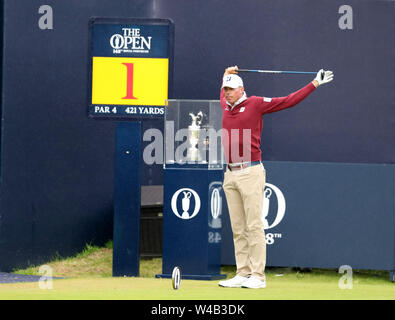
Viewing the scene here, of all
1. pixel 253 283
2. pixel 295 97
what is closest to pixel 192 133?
pixel 295 97

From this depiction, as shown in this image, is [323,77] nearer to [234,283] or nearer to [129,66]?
[234,283]

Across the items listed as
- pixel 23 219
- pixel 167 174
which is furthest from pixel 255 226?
pixel 23 219

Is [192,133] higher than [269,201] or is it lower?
higher

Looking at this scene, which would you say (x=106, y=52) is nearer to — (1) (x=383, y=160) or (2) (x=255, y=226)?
(2) (x=255, y=226)

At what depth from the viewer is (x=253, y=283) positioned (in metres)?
7.46

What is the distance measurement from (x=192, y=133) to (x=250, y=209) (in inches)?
56.4

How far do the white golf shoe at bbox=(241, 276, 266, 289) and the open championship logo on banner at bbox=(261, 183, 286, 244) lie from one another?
5.89 ft

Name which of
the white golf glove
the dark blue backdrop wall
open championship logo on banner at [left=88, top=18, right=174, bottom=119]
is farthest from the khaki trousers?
the dark blue backdrop wall

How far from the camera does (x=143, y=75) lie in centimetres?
871

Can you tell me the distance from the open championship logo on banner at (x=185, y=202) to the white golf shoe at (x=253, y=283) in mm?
1371

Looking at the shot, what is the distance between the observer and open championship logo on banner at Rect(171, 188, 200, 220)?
8680 millimetres

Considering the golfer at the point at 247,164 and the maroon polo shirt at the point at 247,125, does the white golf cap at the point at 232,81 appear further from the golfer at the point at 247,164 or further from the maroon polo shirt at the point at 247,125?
the maroon polo shirt at the point at 247,125

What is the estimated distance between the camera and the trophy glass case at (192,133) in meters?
8.69

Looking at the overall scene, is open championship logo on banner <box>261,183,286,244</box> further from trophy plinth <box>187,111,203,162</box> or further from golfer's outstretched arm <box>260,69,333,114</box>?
golfer's outstretched arm <box>260,69,333,114</box>
